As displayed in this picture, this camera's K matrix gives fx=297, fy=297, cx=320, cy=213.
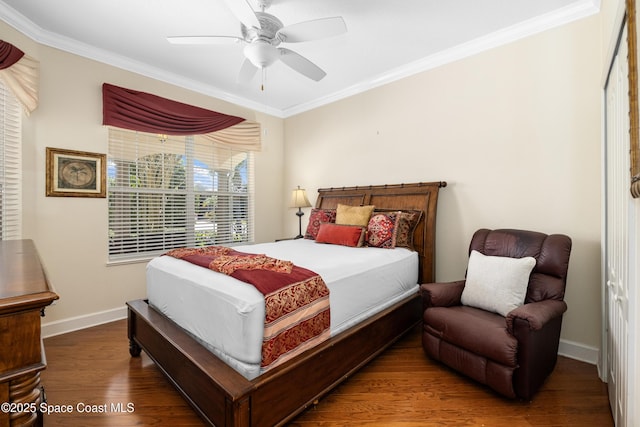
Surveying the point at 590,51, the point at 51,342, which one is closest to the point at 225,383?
the point at 51,342

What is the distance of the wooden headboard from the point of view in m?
3.03

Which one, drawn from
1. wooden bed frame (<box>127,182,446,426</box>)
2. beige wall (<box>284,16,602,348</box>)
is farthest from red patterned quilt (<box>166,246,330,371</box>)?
beige wall (<box>284,16,602,348</box>)

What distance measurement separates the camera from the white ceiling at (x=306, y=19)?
2.38m

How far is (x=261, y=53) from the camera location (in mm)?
2195

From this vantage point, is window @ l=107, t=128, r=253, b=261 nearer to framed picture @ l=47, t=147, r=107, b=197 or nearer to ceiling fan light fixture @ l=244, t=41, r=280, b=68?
framed picture @ l=47, t=147, r=107, b=197

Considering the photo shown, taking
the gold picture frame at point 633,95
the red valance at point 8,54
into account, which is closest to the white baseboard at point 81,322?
the red valance at point 8,54

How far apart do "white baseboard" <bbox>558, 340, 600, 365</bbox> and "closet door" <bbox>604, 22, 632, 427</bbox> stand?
1.20ft

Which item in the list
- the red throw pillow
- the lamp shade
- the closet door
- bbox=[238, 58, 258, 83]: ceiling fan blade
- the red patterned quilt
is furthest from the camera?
the lamp shade

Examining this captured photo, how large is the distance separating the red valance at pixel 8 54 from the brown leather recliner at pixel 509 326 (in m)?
3.78

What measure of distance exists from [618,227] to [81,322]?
4373 mm

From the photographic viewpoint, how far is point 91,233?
3080 mm

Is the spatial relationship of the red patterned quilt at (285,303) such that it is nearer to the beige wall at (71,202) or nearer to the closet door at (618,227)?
the closet door at (618,227)

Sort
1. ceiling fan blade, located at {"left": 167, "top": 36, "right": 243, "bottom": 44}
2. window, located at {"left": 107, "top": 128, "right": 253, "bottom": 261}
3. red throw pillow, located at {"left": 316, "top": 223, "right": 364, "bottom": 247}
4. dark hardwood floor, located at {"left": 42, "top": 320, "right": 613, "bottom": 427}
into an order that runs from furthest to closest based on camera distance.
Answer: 1. window, located at {"left": 107, "top": 128, "right": 253, "bottom": 261}
2. red throw pillow, located at {"left": 316, "top": 223, "right": 364, "bottom": 247}
3. ceiling fan blade, located at {"left": 167, "top": 36, "right": 243, "bottom": 44}
4. dark hardwood floor, located at {"left": 42, "top": 320, "right": 613, "bottom": 427}

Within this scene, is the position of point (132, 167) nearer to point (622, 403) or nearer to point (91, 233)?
point (91, 233)
